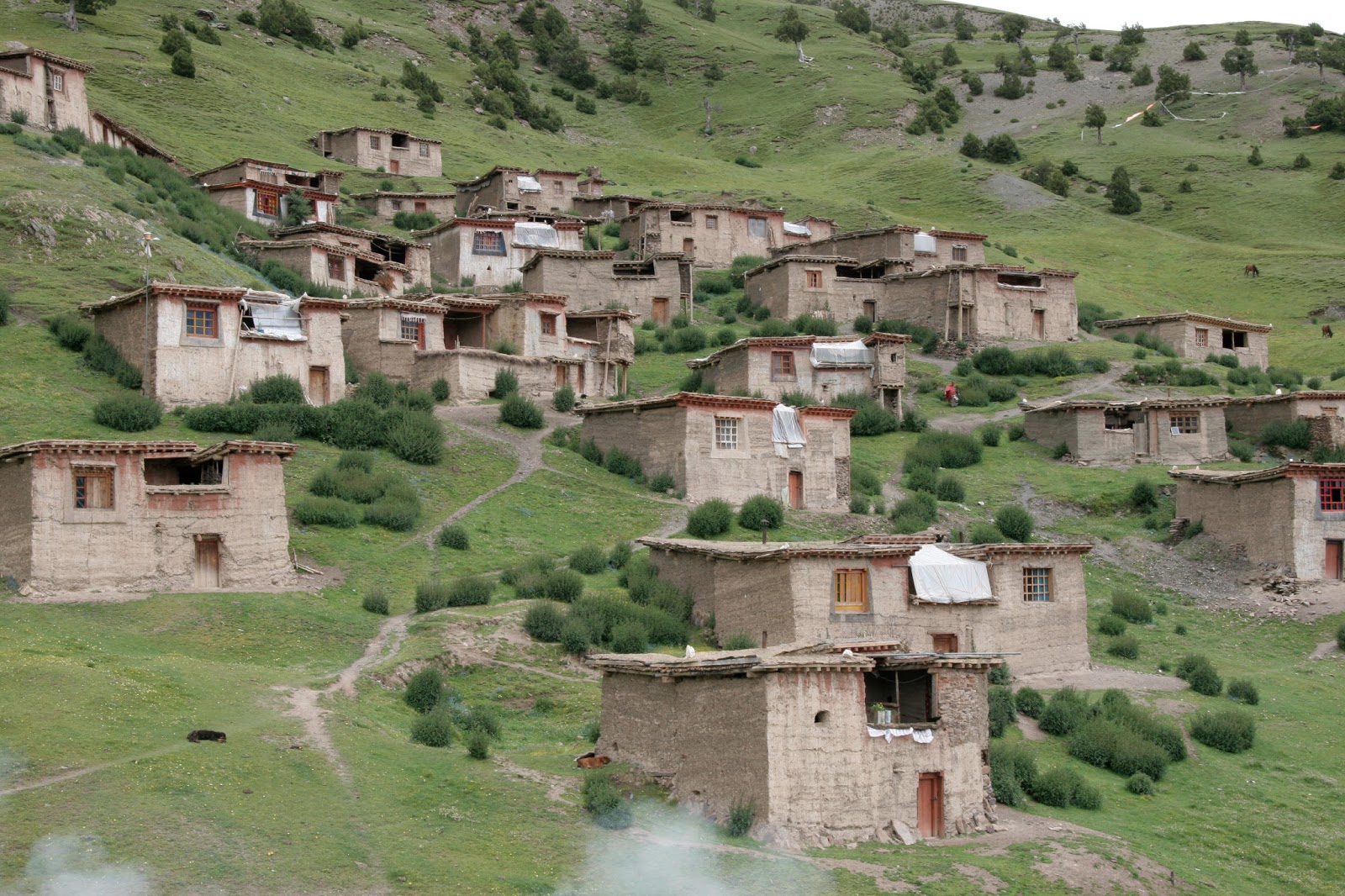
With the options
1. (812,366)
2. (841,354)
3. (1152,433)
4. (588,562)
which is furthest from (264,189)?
(1152,433)

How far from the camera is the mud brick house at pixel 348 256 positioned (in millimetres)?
64250

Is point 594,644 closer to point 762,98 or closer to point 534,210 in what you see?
point 534,210

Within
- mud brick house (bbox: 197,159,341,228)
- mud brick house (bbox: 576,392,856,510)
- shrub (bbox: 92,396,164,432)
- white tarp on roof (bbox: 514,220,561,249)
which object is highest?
mud brick house (bbox: 197,159,341,228)

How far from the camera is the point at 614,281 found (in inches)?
2771

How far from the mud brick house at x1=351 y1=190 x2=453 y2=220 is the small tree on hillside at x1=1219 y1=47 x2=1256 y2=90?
278 ft

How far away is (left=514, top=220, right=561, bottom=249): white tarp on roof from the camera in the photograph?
73812 millimetres

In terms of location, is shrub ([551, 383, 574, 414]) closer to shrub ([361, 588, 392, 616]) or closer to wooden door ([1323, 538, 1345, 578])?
shrub ([361, 588, 392, 616])

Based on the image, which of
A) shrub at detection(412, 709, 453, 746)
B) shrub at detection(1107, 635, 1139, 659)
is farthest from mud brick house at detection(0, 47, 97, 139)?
shrub at detection(1107, 635, 1139, 659)

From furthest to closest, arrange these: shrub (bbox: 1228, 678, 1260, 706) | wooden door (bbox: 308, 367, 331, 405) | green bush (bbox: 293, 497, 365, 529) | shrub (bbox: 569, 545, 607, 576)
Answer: wooden door (bbox: 308, 367, 331, 405) → green bush (bbox: 293, 497, 365, 529) → shrub (bbox: 569, 545, 607, 576) → shrub (bbox: 1228, 678, 1260, 706)

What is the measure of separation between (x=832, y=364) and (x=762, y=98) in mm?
82732

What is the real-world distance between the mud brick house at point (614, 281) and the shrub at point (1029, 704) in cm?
3421

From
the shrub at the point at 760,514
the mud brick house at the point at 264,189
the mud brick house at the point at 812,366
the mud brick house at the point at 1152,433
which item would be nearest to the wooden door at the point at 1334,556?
the mud brick house at the point at 1152,433

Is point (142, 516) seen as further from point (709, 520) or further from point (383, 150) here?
point (383, 150)

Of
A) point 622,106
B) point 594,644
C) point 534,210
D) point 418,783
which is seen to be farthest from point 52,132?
point 622,106
